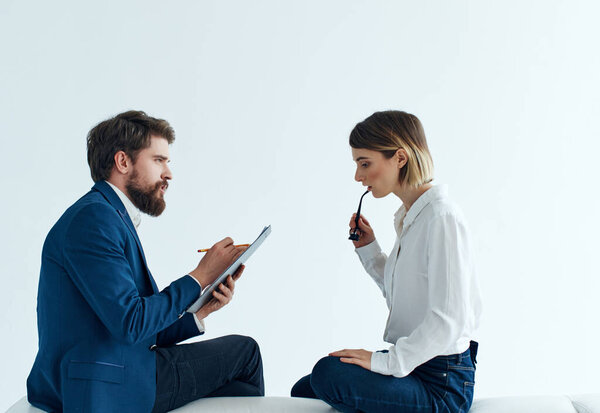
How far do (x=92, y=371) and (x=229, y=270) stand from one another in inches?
19.7

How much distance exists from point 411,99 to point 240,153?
3.60 ft

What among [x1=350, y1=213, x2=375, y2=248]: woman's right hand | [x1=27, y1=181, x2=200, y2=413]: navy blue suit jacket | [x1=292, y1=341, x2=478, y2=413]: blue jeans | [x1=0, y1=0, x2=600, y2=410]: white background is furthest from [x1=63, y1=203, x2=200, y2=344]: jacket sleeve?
[x1=0, y1=0, x2=600, y2=410]: white background

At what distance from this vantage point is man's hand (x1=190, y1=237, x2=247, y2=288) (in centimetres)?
200

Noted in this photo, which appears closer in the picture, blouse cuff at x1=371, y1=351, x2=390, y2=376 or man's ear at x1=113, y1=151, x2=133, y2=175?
blouse cuff at x1=371, y1=351, x2=390, y2=376

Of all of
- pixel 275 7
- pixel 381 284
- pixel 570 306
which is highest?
pixel 275 7

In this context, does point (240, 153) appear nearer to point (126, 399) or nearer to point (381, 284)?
point (381, 284)

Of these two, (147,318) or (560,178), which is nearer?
(147,318)

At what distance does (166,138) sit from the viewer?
217cm

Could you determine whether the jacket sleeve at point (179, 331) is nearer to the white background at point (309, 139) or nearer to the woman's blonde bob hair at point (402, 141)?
the woman's blonde bob hair at point (402, 141)

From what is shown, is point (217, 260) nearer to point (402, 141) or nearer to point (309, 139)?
point (402, 141)

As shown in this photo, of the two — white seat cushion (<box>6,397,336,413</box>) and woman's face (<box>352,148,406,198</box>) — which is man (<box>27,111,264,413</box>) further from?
woman's face (<box>352,148,406,198</box>)

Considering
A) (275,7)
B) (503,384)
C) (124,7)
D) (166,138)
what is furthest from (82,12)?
(503,384)

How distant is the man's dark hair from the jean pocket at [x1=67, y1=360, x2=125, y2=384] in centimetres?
62

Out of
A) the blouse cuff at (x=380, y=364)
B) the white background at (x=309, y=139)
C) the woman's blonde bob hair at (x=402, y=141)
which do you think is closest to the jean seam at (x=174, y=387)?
the blouse cuff at (x=380, y=364)
